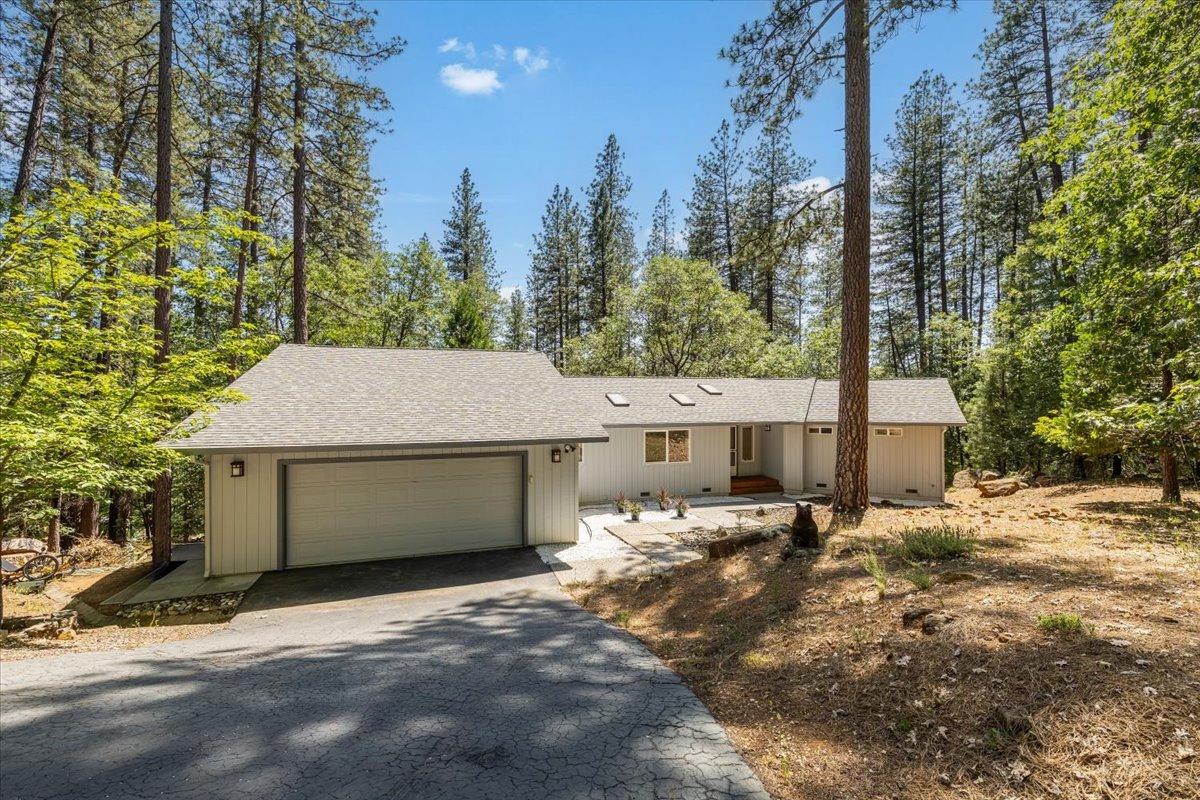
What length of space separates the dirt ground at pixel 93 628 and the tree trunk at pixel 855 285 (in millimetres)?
9393

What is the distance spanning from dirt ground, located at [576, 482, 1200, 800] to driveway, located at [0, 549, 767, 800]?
52cm

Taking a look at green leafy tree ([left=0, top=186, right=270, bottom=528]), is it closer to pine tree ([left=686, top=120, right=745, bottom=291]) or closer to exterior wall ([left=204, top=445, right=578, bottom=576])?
exterior wall ([left=204, top=445, right=578, bottom=576])

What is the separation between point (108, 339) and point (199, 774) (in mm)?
6274

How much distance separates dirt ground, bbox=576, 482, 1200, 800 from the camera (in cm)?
268

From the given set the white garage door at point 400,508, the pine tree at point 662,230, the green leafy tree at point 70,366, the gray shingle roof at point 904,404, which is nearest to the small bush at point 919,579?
the white garage door at point 400,508

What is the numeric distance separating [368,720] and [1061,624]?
16.4ft

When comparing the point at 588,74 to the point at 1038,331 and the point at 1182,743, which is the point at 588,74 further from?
the point at 1182,743

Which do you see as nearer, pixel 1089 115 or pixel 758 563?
pixel 758 563

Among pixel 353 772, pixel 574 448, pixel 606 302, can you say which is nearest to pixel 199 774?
pixel 353 772

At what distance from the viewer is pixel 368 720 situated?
11.9 feet

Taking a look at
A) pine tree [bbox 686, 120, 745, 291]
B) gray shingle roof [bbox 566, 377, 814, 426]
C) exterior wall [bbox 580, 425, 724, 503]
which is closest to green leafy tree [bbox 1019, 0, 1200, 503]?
gray shingle roof [bbox 566, 377, 814, 426]

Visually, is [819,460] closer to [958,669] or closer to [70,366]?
[958,669]

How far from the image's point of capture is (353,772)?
9.95 feet

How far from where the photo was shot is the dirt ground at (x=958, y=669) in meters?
2.68
